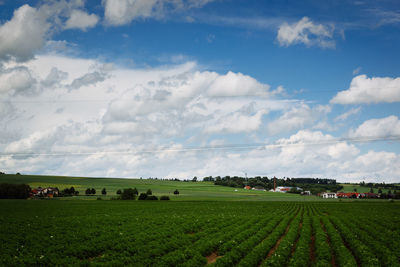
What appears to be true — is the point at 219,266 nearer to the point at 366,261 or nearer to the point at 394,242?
the point at 366,261

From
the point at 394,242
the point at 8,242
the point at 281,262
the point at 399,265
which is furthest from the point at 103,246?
the point at 394,242

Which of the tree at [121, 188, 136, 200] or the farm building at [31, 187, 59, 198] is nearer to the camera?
the tree at [121, 188, 136, 200]

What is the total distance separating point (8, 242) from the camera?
2302cm

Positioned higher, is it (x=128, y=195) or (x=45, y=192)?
(x=128, y=195)

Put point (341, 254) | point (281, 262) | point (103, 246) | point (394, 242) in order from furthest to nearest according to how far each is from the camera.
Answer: point (394, 242) → point (103, 246) → point (341, 254) → point (281, 262)

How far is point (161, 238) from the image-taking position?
24.8 metres

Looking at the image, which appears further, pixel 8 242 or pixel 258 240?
pixel 258 240

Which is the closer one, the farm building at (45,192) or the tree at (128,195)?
the tree at (128,195)

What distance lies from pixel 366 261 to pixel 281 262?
16.1 ft

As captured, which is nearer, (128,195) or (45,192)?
(128,195)

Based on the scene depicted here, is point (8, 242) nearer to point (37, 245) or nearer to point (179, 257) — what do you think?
point (37, 245)

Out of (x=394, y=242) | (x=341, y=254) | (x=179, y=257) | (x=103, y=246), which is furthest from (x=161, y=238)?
(x=394, y=242)

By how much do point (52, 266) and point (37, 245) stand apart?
5969mm

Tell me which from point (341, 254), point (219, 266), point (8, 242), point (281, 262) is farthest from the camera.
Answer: point (8, 242)
